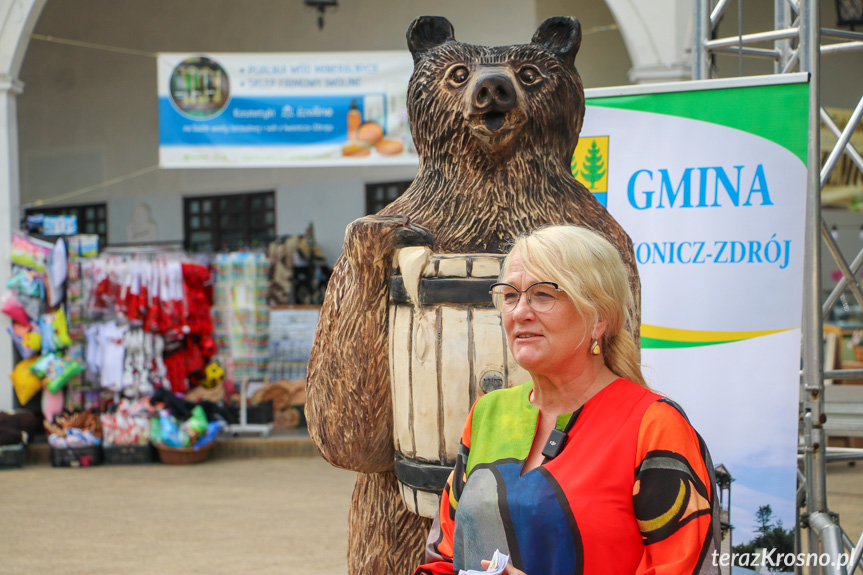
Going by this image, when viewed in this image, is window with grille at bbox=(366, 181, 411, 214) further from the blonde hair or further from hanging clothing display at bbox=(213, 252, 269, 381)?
the blonde hair

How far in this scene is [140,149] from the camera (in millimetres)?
10430

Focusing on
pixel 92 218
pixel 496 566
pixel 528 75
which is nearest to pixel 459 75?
pixel 528 75

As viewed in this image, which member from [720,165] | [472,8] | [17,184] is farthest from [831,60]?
[17,184]

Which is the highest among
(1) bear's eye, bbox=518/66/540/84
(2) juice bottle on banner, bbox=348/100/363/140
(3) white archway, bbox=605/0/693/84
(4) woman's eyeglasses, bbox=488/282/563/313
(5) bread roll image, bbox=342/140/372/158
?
(3) white archway, bbox=605/0/693/84

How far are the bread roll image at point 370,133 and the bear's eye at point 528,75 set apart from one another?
4791 millimetres

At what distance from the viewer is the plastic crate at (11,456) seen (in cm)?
686

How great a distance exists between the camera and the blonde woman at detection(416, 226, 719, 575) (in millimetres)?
1319

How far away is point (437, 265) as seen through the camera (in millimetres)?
1812

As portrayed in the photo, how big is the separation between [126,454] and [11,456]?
2.83 ft

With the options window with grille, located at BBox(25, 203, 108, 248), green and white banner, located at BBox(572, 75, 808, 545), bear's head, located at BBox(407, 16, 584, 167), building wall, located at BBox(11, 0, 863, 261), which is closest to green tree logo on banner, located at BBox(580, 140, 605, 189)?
green and white banner, located at BBox(572, 75, 808, 545)

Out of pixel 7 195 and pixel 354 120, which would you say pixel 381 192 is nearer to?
pixel 354 120

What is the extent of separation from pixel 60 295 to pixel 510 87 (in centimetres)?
608

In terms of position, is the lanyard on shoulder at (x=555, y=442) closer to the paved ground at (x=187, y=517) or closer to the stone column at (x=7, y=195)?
the paved ground at (x=187, y=517)

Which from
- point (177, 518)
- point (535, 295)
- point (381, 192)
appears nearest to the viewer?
point (535, 295)
